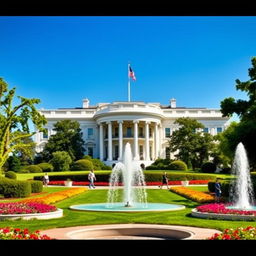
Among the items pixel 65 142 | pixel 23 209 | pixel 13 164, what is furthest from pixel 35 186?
pixel 65 142

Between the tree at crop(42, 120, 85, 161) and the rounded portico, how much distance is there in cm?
574

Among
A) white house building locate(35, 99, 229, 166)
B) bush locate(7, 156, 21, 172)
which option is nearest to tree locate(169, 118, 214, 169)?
white house building locate(35, 99, 229, 166)

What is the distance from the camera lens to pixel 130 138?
68000 millimetres

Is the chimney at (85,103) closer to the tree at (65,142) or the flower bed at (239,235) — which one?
the tree at (65,142)

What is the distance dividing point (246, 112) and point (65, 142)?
1548 inches

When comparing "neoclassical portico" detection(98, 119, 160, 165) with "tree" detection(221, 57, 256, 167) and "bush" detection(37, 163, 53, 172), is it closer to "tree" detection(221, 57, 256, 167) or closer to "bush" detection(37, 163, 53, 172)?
"bush" detection(37, 163, 53, 172)

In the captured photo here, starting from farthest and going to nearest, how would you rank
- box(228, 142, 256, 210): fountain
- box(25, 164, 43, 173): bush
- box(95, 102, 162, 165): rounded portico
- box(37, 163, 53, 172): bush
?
box(95, 102, 162, 165): rounded portico, box(37, 163, 53, 172): bush, box(25, 164, 43, 173): bush, box(228, 142, 256, 210): fountain

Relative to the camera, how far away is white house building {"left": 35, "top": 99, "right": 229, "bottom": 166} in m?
65.6

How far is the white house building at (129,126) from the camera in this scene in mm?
65562

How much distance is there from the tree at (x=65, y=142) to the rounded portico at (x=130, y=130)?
5.74 m

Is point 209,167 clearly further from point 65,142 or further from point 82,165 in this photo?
point 65,142

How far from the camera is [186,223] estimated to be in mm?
12945
